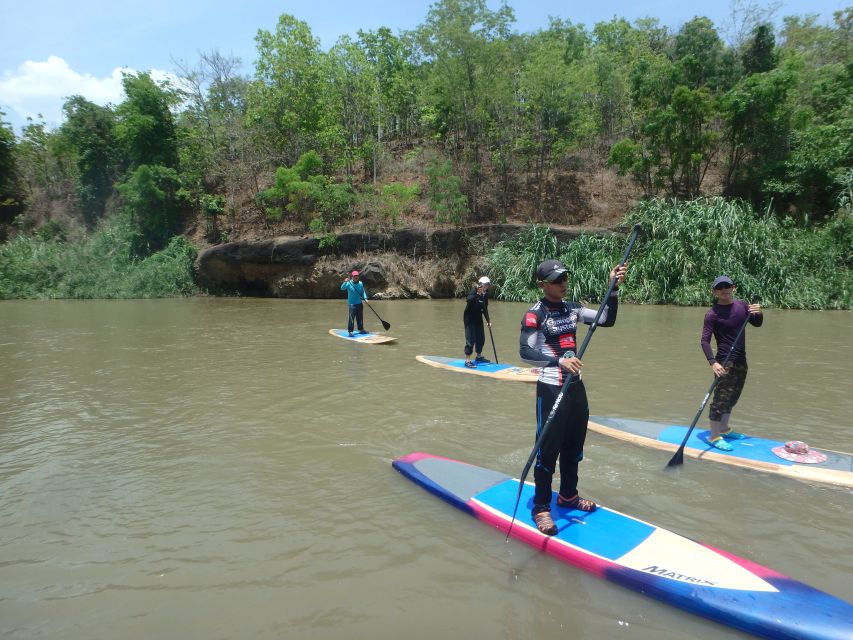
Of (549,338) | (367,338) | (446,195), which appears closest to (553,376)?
(549,338)

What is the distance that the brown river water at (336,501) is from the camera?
2.74 meters

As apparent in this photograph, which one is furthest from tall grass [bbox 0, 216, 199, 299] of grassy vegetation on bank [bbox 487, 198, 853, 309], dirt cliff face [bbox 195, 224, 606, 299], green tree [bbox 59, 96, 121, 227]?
grassy vegetation on bank [bbox 487, 198, 853, 309]


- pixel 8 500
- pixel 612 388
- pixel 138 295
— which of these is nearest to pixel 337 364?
pixel 612 388

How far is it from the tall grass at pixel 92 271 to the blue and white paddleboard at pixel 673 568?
26.4 metres

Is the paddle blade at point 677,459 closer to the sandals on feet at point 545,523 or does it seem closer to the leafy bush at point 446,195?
the sandals on feet at point 545,523

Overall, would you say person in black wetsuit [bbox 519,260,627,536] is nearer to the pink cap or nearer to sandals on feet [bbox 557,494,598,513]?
sandals on feet [bbox 557,494,598,513]

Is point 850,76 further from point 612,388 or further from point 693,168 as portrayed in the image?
point 612,388

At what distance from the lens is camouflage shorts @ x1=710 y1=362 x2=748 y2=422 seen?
4816 millimetres

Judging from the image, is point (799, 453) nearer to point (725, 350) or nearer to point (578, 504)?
point (725, 350)

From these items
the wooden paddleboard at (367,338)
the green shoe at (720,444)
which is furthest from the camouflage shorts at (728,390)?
the wooden paddleboard at (367,338)

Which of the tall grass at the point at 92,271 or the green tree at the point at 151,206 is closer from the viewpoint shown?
the tall grass at the point at 92,271

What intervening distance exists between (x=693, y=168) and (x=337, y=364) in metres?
19.3

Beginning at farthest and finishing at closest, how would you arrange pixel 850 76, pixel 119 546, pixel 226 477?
pixel 850 76, pixel 226 477, pixel 119 546

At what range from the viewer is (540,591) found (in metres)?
2.90
